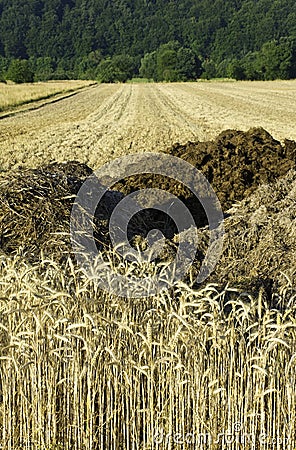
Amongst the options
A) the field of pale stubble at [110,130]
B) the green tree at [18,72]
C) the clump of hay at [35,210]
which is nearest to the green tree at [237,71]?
the green tree at [18,72]

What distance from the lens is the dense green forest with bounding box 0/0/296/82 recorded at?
310 feet

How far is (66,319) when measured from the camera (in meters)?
3.29

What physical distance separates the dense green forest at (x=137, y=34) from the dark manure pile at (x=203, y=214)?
79252 millimetres

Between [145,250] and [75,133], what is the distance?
1296 centimetres

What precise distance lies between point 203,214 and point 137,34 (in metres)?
145

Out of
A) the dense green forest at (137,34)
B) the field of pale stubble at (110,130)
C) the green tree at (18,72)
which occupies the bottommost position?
the field of pale stubble at (110,130)

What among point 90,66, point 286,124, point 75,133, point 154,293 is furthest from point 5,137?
point 90,66

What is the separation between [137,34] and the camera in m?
146

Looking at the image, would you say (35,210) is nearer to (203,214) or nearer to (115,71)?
(203,214)

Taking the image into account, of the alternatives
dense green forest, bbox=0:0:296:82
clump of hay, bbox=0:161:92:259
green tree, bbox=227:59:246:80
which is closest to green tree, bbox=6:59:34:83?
dense green forest, bbox=0:0:296:82

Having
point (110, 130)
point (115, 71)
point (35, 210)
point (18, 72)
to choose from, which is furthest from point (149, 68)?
point (35, 210)

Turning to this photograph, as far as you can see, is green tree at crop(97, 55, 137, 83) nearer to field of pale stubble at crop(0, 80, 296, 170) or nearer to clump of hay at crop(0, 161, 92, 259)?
field of pale stubble at crop(0, 80, 296, 170)

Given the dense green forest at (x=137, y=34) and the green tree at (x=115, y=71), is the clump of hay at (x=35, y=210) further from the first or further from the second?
the green tree at (x=115, y=71)

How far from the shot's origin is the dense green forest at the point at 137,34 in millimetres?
94500
